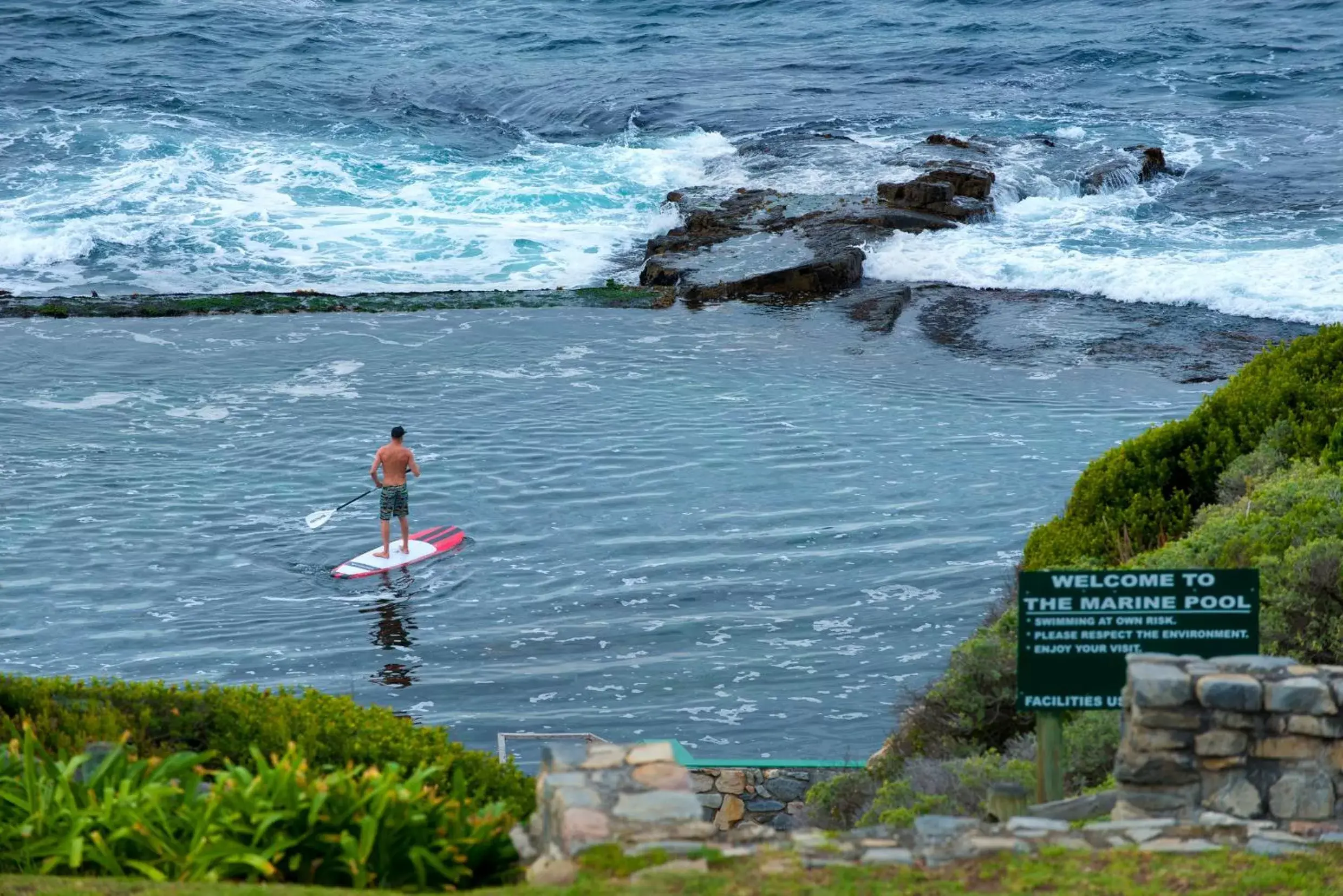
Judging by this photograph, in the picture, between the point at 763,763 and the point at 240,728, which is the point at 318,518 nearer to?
the point at 763,763

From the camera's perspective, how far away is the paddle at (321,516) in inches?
716

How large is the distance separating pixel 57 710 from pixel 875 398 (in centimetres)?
1567

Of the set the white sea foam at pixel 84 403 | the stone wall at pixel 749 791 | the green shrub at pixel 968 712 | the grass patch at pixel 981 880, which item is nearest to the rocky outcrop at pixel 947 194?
the white sea foam at pixel 84 403

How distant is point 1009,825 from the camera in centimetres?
701

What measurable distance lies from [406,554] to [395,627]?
1859 mm

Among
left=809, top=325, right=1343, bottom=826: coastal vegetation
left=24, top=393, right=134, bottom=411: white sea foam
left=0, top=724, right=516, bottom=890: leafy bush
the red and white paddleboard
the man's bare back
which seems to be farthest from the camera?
left=24, top=393, right=134, bottom=411: white sea foam

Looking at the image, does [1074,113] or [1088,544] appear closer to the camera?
[1088,544]

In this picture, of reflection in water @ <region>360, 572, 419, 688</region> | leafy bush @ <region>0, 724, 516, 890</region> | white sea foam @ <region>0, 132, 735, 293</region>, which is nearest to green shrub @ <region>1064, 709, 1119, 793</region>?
leafy bush @ <region>0, 724, 516, 890</region>

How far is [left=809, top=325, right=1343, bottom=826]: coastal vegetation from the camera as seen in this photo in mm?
9320

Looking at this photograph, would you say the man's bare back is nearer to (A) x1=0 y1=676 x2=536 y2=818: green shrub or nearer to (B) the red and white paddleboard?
(B) the red and white paddleboard

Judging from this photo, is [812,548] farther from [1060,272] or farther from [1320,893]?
[1060,272]

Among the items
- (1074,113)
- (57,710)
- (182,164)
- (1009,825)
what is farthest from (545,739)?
(1074,113)

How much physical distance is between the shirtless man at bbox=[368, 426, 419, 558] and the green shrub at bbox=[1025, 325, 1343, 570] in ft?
24.6

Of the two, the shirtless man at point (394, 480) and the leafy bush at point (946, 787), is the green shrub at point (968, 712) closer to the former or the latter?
the leafy bush at point (946, 787)
